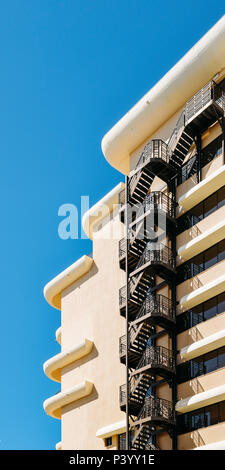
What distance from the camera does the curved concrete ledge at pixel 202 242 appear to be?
39.2 m

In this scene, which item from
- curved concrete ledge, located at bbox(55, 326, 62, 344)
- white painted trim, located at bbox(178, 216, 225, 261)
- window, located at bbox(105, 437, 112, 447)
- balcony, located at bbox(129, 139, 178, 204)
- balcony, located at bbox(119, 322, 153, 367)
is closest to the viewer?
white painted trim, located at bbox(178, 216, 225, 261)

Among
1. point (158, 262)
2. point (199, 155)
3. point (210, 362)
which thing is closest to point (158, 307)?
point (158, 262)

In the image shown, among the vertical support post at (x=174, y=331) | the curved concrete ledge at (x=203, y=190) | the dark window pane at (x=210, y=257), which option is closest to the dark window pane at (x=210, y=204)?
the curved concrete ledge at (x=203, y=190)

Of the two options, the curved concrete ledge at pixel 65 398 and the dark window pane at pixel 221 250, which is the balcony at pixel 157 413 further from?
the curved concrete ledge at pixel 65 398

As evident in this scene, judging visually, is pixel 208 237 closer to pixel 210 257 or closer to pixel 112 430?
pixel 210 257

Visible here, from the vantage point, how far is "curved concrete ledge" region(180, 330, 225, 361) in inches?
1465

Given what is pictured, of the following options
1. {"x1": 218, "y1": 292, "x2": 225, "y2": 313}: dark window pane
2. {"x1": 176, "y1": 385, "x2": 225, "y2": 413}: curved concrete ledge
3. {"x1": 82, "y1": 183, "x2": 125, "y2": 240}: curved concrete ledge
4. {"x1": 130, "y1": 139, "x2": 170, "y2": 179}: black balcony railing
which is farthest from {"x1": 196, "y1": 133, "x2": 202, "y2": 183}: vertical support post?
{"x1": 176, "y1": 385, "x2": 225, "y2": 413}: curved concrete ledge

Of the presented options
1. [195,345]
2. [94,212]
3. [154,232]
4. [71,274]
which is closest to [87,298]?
[71,274]

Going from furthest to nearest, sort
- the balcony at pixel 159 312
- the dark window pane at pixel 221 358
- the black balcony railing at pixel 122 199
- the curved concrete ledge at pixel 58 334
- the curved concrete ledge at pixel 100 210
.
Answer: the curved concrete ledge at pixel 58 334 < the curved concrete ledge at pixel 100 210 < the black balcony railing at pixel 122 199 < the balcony at pixel 159 312 < the dark window pane at pixel 221 358

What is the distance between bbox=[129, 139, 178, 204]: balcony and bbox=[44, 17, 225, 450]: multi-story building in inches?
3.3

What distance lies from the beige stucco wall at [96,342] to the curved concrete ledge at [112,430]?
46cm

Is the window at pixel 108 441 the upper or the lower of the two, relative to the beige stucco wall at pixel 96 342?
lower

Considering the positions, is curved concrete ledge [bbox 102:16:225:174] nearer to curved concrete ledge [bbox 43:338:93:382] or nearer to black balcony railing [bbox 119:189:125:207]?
black balcony railing [bbox 119:189:125:207]

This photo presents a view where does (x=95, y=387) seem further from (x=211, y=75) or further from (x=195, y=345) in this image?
(x=211, y=75)
